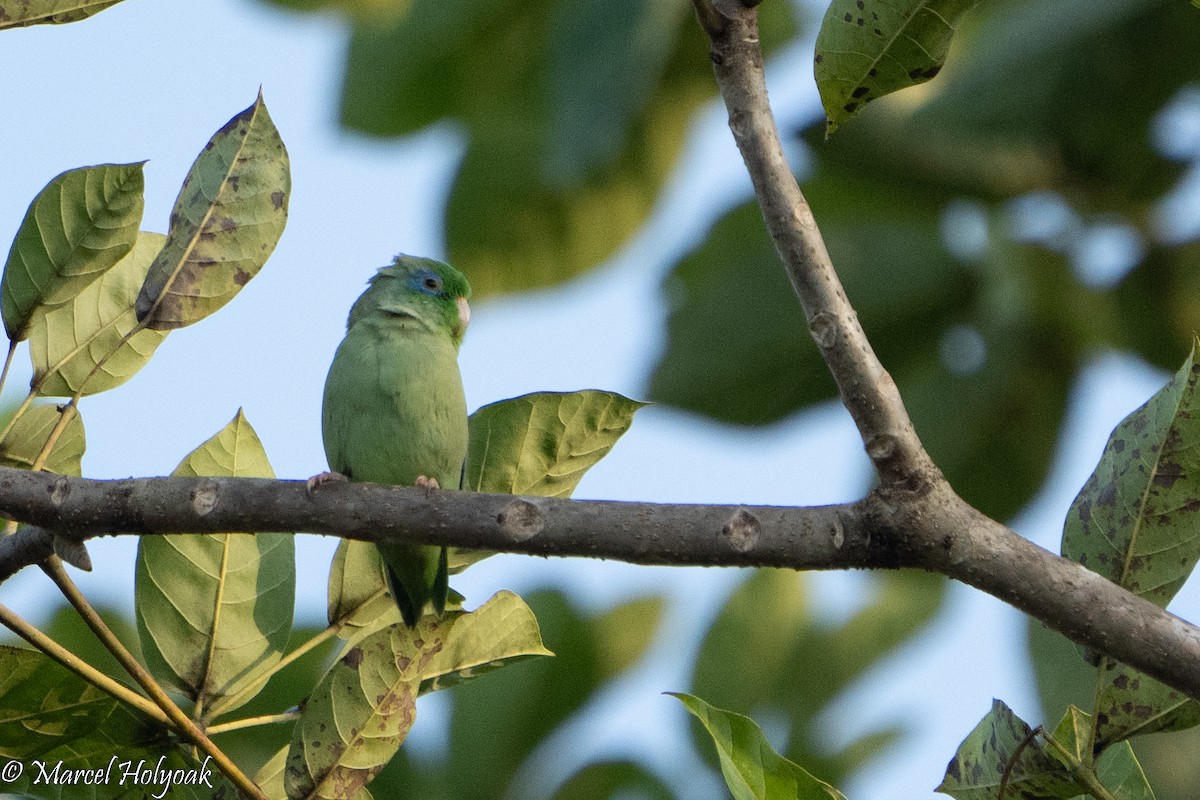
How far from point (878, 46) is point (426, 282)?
2370 millimetres

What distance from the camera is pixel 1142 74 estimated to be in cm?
462

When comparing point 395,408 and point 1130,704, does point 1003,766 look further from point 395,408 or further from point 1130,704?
point 395,408

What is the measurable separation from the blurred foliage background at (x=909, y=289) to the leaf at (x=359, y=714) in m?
1.48

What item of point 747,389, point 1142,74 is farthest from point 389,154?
point 1142,74

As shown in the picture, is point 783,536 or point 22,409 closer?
point 783,536

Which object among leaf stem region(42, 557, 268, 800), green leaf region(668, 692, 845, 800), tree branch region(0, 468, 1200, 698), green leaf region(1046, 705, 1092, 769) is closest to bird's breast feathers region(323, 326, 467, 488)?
leaf stem region(42, 557, 268, 800)

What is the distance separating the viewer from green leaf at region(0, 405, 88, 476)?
2.41 meters

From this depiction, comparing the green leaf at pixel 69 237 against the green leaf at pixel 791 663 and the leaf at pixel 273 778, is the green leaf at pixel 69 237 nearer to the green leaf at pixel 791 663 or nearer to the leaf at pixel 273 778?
the leaf at pixel 273 778

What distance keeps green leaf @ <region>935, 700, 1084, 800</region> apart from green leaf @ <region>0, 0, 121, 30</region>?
2.05 m

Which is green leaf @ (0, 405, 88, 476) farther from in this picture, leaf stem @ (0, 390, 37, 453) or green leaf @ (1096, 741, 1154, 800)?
green leaf @ (1096, 741, 1154, 800)

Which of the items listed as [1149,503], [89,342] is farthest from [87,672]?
[1149,503]

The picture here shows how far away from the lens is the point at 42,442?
2.46 meters

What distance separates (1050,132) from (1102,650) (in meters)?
3.37

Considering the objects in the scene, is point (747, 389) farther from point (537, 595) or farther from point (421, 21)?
point (421, 21)
